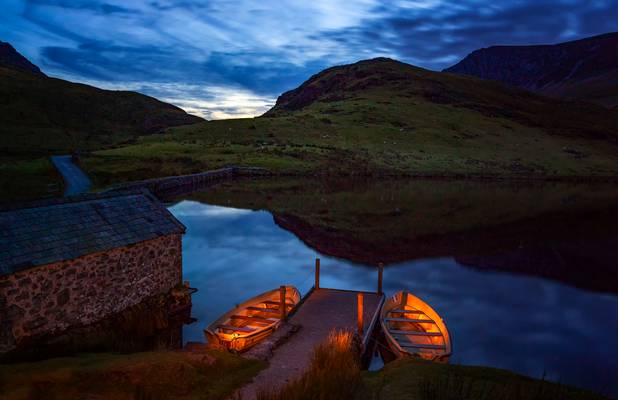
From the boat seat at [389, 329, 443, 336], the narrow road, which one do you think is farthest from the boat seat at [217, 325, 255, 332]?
the narrow road

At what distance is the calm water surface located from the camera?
15.0m

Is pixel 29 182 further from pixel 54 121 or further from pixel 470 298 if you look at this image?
pixel 54 121

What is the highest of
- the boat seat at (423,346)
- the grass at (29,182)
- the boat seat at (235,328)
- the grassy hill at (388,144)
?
the grassy hill at (388,144)

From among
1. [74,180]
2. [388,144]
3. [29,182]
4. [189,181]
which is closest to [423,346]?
[74,180]

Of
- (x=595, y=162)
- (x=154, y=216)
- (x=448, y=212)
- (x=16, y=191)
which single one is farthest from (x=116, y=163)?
(x=595, y=162)

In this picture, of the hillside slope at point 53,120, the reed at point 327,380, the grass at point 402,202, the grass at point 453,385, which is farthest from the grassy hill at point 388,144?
the grass at point 453,385

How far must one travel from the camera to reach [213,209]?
43.8m

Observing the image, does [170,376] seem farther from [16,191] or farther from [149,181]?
[149,181]

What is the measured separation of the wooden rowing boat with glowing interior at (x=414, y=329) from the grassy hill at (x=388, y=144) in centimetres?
4165

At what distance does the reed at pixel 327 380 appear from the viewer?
7613 millimetres

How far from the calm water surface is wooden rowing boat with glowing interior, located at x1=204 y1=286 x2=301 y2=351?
1.50 metres

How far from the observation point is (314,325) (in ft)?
49.7

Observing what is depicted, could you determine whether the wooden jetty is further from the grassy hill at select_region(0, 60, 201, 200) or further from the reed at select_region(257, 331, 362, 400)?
the grassy hill at select_region(0, 60, 201, 200)

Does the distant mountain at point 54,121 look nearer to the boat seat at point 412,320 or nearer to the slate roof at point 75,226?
the slate roof at point 75,226
